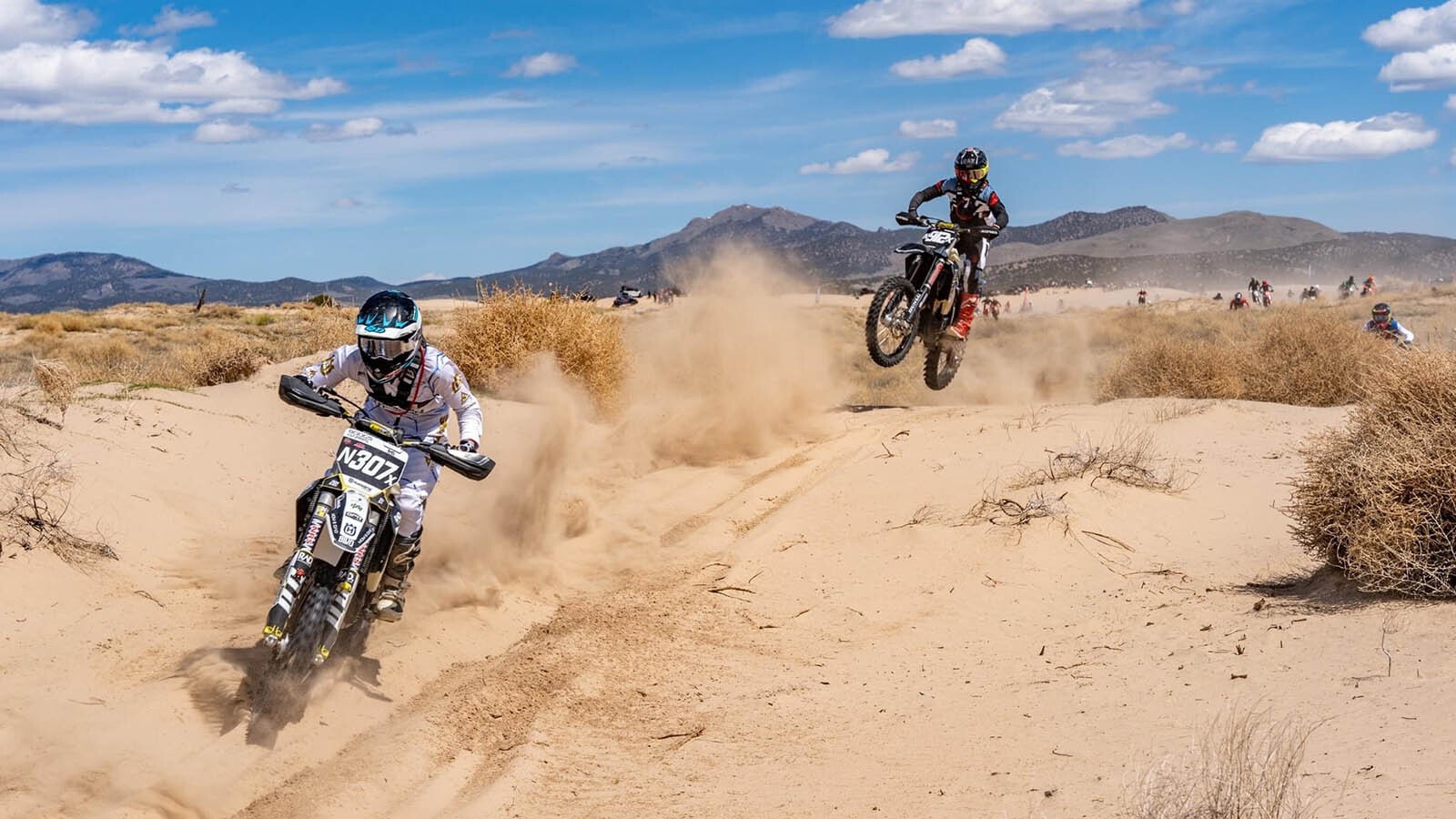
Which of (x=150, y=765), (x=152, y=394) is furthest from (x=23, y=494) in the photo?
(x=152, y=394)

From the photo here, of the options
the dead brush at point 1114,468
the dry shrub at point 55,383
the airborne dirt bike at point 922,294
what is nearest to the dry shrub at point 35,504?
the dry shrub at point 55,383

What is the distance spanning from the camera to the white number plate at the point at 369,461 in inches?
253

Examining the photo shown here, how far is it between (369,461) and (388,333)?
0.73 m

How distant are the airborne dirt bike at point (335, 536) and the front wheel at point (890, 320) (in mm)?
6732

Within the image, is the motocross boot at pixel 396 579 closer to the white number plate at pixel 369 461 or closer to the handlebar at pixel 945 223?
the white number plate at pixel 369 461

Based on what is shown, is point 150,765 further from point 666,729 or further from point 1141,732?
point 1141,732

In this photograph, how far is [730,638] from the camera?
8031 mm

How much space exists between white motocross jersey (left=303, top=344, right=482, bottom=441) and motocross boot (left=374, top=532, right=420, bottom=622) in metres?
0.63

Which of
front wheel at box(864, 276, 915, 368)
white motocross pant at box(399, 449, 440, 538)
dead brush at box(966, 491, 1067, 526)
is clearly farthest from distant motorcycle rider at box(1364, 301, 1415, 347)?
white motocross pant at box(399, 449, 440, 538)

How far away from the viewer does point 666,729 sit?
6.45 m

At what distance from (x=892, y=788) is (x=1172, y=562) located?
13.3 feet

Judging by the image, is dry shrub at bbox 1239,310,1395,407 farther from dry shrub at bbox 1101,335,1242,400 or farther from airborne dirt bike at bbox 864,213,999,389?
airborne dirt bike at bbox 864,213,999,389

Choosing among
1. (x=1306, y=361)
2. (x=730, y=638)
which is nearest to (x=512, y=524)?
(x=730, y=638)

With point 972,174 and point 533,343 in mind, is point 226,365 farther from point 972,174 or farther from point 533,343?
point 972,174
